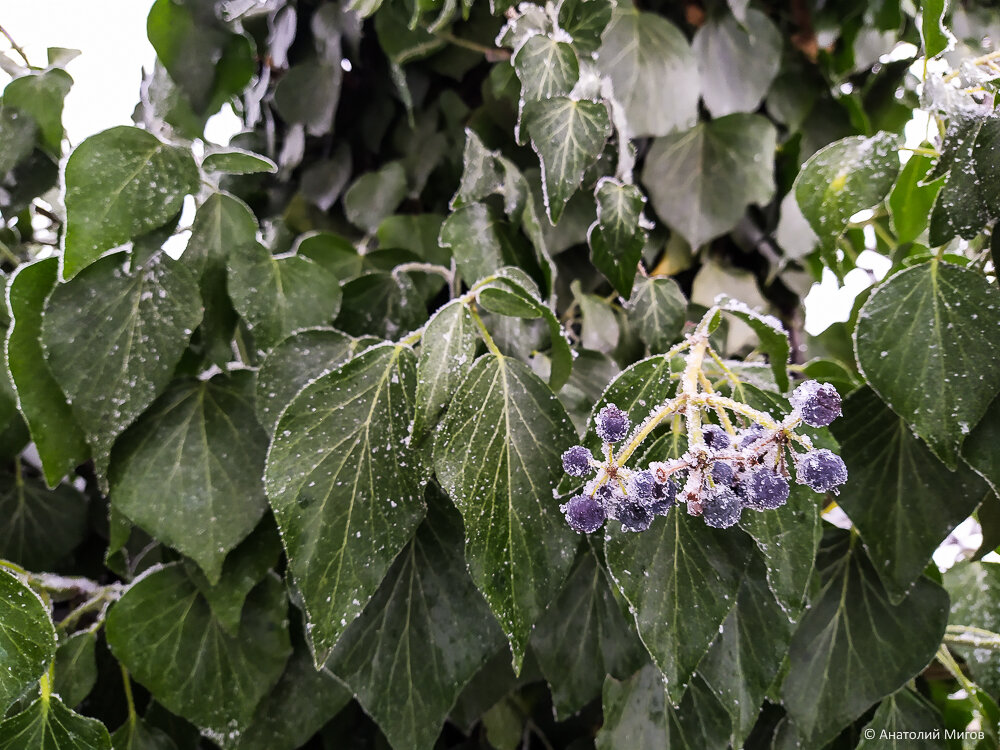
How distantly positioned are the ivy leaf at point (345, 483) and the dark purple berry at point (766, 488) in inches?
7.5

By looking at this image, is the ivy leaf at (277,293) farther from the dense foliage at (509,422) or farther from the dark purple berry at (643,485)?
the dark purple berry at (643,485)

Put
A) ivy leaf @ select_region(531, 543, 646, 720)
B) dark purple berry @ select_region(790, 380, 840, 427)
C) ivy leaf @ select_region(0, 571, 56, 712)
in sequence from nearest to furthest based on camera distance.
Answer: dark purple berry @ select_region(790, 380, 840, 427), ivy leaf @ select_region(0, 571, 56, 712), ivy leaf @ select_region(531, 543, 646, 720)

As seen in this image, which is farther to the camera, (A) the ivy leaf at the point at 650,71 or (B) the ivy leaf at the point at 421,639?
(A) the ivy leaf at the point at 650,71

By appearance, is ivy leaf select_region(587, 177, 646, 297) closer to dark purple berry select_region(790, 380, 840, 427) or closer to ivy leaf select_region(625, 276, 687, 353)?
ivy leaf select_region(625, 276, 687, 353)

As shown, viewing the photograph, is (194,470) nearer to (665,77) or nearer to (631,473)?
(631,473)

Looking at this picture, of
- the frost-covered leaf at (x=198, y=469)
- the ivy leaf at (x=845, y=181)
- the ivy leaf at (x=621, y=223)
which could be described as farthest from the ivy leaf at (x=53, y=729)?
the ivy leaf at (x=845, y=181)

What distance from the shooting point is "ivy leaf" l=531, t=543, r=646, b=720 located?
52cm

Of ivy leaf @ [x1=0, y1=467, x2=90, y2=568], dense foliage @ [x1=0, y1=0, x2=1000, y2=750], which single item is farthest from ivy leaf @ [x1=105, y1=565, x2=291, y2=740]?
ivy leaf @ [x1=0, y1=467, x2=90, y2=568]

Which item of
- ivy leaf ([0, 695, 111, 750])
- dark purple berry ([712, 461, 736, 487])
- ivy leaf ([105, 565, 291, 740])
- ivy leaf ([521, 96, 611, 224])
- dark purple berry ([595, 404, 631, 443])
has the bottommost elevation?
ivy leaf ([105, 565, 291, 740])

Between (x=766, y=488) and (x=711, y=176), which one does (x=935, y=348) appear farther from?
(x=711, y=176)

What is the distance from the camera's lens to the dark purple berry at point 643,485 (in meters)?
0.30

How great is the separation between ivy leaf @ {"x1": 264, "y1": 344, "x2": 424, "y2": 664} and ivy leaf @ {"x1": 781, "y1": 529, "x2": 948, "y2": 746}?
0.98 ft

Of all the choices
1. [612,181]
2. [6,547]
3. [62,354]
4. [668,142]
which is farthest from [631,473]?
[6,547]

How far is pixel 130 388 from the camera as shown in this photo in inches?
19.3
